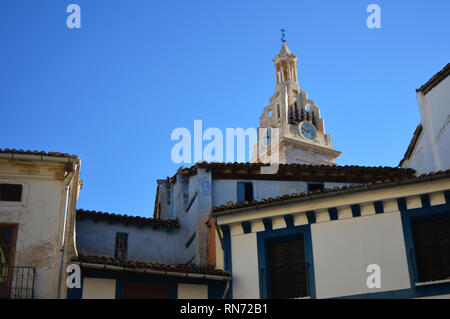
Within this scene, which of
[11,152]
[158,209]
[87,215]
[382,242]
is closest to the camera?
[382,242]

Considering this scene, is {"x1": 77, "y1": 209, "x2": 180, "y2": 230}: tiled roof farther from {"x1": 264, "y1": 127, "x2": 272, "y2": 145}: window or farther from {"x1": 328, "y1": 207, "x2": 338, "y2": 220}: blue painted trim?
{"x1": 264, "y1": 127, "x2": 272, "y2": 145}: window

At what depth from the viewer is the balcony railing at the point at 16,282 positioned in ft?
57.6

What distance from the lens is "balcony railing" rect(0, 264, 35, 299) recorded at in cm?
1756

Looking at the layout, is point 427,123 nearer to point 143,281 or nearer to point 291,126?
point 143,281

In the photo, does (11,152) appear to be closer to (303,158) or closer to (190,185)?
(190,185)

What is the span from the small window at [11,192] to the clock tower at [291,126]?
169 ft

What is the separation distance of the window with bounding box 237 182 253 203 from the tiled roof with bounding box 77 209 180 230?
3.37 m

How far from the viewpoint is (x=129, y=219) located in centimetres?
2662

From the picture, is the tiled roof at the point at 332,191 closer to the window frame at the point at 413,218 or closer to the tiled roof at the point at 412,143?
the window frame at the point at 413,218

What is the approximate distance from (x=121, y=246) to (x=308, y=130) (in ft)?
175

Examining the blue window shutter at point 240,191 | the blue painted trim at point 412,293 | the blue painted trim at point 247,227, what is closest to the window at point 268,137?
the blue window shutter at point 240,191

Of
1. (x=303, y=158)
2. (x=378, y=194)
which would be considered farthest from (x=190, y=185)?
(x=303, y=158)

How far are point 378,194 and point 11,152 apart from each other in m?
10.1
